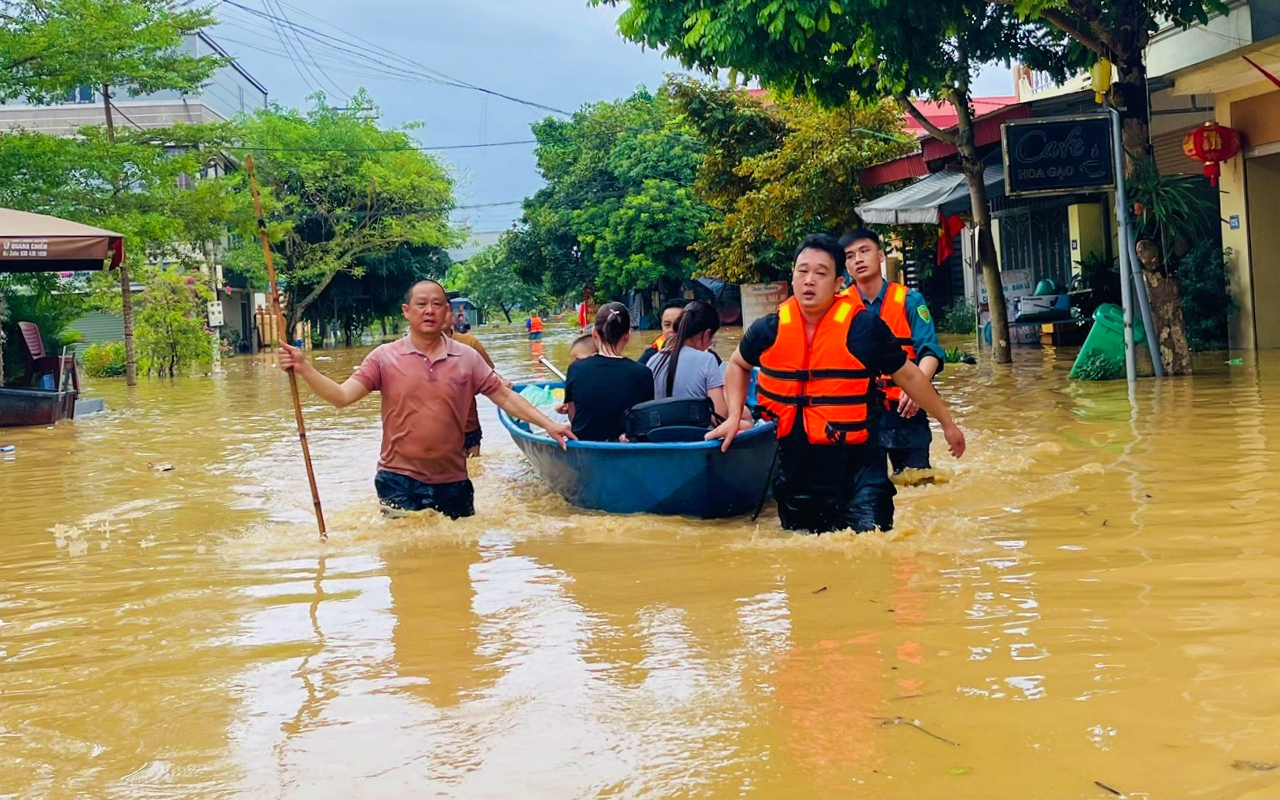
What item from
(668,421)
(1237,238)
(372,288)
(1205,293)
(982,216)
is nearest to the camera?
(668,421)

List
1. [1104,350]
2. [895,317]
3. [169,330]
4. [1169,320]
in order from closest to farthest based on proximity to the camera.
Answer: [895,317], [1169,320], [1104,350], [169,330]

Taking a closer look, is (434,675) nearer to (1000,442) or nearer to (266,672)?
(266,672)

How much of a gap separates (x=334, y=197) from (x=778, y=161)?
27.5 m

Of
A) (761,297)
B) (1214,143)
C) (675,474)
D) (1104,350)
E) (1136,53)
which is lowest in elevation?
(675,474)

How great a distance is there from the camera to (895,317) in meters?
7.56

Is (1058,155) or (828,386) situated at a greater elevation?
(1058,155)

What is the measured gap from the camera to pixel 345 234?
→ 48.2m

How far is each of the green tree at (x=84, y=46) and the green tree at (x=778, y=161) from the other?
9.70m

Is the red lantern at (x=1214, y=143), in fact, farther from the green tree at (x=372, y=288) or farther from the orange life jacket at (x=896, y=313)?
the green tree at (x=372, y=288)

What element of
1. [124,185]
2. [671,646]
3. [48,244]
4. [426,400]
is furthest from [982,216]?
[124,185]

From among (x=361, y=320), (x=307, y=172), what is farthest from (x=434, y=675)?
(x=361, y=320)

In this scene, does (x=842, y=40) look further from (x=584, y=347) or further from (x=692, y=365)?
(x=692, y=365)

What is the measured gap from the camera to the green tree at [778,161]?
23516 millimetres

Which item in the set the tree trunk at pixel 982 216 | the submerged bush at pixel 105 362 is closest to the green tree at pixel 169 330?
the submerged bush at pixel 105 362
